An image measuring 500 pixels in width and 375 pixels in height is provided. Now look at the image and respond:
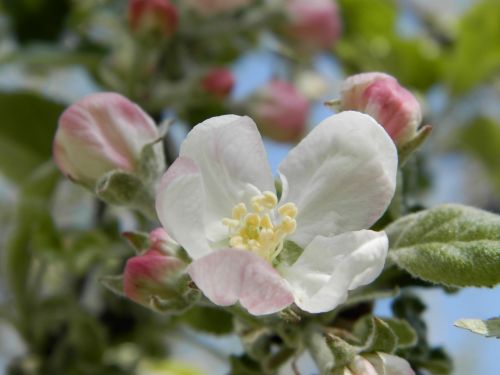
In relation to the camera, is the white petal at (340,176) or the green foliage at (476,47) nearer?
the white petal at (340,176)

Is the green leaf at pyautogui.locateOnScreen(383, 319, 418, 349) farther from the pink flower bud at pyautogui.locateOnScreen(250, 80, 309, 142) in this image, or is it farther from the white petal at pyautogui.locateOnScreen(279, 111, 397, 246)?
the pink flower bud at pyautogui.locateOnScreen(250, 80, 309, 142)

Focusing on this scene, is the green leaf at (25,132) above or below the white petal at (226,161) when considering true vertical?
below

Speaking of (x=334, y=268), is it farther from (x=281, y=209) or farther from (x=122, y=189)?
(x=122, y=189)

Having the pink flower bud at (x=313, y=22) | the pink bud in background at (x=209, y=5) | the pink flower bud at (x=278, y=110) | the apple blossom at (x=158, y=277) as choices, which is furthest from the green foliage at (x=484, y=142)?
the apple blossom at (x=158, y=277)

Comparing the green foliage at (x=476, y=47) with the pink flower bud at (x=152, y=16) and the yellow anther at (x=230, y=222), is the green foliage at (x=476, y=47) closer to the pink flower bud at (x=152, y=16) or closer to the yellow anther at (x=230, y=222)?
the pink flower bud at (x=152, y=16)

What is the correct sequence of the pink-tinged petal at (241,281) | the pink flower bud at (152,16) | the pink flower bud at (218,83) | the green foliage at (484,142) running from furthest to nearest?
the green foliage at (484,142)
the pink flower bud at (218,83)
the pink flower bud at (152,16)
the pink-tinged petal at (241,281)

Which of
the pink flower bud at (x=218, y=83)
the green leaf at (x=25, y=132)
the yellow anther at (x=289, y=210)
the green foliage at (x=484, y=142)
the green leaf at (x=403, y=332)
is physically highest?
the yellow anther at (x=289, y=210)
